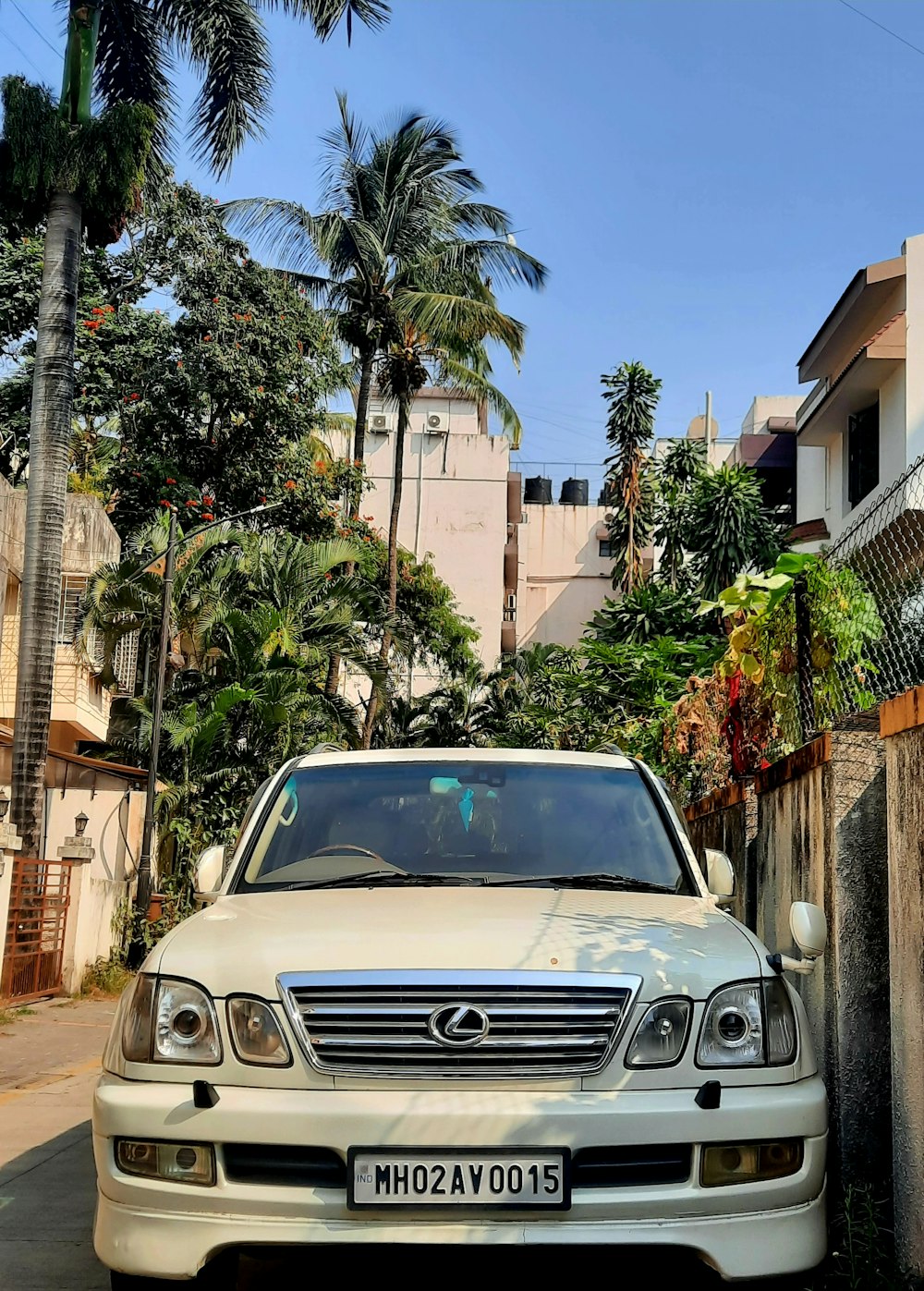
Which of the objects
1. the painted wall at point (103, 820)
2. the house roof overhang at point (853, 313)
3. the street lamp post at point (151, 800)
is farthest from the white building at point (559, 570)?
the street lamp post at point (151, 800)

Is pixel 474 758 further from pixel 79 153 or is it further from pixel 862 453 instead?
pixel 862 453

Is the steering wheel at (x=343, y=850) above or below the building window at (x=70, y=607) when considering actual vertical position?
below

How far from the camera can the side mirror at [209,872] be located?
5008 mm

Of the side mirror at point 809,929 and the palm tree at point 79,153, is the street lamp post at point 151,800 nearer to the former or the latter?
the palm tree at point 79,153

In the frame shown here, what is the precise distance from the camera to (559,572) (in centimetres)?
5988

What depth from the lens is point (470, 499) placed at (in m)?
54.4

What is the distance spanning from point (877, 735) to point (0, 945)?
1274 centimetres

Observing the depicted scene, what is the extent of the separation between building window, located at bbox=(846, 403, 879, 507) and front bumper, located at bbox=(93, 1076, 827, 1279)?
27561 millimetres

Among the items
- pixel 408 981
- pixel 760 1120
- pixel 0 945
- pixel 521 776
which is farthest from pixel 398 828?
pixel 0 945

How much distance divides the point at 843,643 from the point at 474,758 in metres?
2.02

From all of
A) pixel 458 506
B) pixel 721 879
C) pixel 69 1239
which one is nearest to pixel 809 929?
pixel 721 879

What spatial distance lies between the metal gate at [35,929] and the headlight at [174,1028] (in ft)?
44.4

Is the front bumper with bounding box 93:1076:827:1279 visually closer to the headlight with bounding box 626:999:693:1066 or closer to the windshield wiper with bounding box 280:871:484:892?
the headlight with bounding box 626:999:693:1066

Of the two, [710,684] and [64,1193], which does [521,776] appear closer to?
[64,1193]
